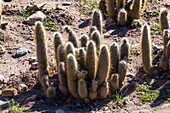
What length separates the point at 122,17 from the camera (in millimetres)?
7613

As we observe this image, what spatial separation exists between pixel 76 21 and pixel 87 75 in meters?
3.63

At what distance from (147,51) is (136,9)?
2486mm

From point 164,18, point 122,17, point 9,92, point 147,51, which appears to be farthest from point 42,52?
point 122,17

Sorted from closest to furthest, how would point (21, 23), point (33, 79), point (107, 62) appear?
point (107, 62)
point (33, 79)
point (21, 23)

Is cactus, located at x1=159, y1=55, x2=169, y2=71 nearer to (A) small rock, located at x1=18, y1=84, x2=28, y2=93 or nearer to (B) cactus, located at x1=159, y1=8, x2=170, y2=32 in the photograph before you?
(B) cactus, located at x1=159, y1=8, x2=170, y2=32

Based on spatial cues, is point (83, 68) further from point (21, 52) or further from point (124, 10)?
point (124, 10)

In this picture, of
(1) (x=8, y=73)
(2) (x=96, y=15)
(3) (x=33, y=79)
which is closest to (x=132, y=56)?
(2) (x=96, y=15)

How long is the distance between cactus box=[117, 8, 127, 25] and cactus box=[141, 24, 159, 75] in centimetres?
214

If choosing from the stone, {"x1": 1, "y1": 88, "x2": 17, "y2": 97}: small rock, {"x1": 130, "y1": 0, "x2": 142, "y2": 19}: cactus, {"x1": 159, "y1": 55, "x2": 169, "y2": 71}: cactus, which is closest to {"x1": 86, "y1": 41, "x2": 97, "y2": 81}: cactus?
{"x1": 1, "y1": 88, "x2": 17, "y2": 97}: small rock

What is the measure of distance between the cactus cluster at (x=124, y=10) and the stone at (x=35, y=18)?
194 centimetres

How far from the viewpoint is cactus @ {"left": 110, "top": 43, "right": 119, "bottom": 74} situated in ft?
17.1

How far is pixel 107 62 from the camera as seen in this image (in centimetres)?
477

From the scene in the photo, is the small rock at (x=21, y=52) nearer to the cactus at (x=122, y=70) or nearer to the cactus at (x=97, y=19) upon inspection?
the cactus at (x=97, y=19)

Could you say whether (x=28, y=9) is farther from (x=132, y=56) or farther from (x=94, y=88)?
(x=94, y=88)
